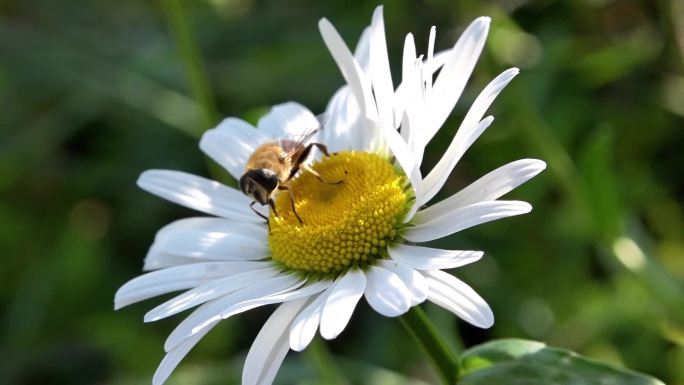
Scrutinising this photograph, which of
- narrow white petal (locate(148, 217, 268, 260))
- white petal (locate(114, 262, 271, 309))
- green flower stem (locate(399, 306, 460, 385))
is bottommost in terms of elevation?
green flower stem (locate(399, 306, 460, 385))

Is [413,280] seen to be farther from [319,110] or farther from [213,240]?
[319,110]

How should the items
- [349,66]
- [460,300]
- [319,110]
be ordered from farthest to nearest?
[319,110] → [349,66] → [460,300]

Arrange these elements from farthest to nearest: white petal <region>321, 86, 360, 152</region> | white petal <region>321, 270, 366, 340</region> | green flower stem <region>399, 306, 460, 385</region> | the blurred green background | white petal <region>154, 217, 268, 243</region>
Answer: the blurred green background, white petal <region>321, 86, 360, 152</region>, white petal <region>154, 217, 268, 243</region>, green flower stem <region>399, 306, 460, 385</region>, white petal <region>321, 270, 366, 340</region>

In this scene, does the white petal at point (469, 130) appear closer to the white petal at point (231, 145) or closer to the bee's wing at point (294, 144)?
the bee's wing at point (294, 144)

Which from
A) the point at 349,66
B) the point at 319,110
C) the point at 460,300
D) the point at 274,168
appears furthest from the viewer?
the point at 319,110

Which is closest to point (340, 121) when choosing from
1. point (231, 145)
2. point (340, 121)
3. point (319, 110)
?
point (340, 121)

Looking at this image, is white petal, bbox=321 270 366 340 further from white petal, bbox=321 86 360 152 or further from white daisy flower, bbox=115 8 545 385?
white petal, bbox=321 86 360 152

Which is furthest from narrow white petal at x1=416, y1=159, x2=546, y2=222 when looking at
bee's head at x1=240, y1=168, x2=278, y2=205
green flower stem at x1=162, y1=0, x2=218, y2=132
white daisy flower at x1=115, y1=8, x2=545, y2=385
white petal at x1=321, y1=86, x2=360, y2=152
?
green flower stem at x1=162, y1=0, x2=218, y2=132

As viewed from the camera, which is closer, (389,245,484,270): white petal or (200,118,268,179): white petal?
(389,245,484,270): white petal
